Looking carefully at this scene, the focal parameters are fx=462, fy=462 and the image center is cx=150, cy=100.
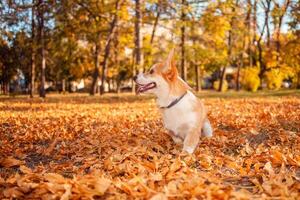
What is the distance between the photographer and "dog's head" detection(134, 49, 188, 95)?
19.1 ft

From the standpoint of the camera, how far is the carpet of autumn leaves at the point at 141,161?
3600mm

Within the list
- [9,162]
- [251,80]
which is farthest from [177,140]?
[251,80]

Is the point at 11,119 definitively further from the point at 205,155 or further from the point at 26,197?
the point at 26,197

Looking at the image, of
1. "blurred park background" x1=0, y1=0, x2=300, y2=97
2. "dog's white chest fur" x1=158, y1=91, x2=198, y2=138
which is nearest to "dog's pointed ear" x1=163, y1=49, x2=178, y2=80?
"dog's white chest fur" x1=158, y1=91, x2=198, y2=138

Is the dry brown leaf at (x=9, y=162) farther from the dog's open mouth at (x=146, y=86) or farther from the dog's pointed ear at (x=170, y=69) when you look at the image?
the dog's pointed ear at (x=170, y=69)

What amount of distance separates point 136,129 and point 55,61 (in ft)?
119

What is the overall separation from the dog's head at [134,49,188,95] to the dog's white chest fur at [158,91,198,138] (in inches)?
7.4

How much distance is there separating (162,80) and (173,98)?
27 cm

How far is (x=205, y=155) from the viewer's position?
551 centimetres

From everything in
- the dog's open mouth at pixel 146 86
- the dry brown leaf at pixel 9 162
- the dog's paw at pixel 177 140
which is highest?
the dog's open mouth at pixel 146 86

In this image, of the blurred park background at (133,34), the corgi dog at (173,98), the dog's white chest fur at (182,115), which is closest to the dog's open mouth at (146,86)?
the corgi dog at (173,98)

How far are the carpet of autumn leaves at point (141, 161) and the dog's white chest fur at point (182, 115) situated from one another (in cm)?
36

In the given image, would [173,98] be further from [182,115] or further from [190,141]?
[190,141]

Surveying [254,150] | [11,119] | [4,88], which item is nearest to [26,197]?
[254,150]
